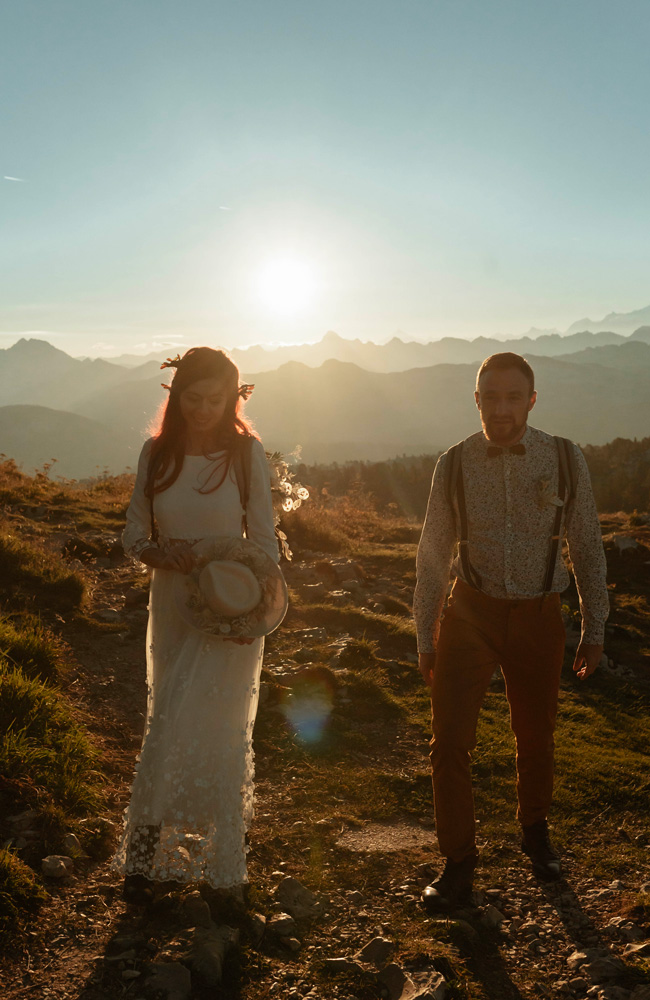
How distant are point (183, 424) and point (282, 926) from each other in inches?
107

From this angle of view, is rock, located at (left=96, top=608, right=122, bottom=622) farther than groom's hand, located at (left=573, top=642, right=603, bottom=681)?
Yes

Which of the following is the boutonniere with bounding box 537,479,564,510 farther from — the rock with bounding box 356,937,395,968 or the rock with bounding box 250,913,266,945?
the rock with bounding box 250,913,266,945

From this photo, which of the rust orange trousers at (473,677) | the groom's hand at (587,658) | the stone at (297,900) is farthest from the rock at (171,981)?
the groom's hand at (587,658)

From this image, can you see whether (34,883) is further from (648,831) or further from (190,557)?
(648,831)

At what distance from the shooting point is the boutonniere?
3.56m

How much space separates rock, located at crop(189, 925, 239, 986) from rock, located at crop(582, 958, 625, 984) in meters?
1.65

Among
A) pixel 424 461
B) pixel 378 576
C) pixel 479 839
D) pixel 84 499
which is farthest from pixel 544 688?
pixel 424 461

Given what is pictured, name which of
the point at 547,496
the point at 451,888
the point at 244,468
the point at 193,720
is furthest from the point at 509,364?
the point at 451,888

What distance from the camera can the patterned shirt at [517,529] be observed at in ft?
11.9

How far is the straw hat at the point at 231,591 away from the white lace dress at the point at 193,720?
7.2 inches

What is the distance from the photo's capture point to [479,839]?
4.41m

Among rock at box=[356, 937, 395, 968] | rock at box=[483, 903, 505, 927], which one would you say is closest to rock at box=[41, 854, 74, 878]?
rock at box=[356, 937, 395, 968]

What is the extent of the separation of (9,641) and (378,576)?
22.0ft

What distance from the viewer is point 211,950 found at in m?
2.99
